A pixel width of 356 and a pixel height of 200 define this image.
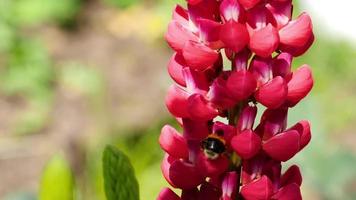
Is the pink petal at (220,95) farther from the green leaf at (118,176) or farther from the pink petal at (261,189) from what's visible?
the green leaf at (118,176)

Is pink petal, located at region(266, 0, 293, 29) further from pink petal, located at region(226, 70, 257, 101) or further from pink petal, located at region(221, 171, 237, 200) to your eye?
pink petal, located at region(221, 171, 237, 200)

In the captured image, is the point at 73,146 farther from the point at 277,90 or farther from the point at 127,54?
the point at 277,90

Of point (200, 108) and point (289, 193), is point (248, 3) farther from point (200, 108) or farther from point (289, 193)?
point (289, 193)

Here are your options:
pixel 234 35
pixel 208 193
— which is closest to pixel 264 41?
pixel 234 35

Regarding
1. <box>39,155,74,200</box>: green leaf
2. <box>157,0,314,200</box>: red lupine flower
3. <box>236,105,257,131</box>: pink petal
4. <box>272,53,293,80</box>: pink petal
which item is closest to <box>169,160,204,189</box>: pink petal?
<box>157,0,314,200</box>: red lupine flower

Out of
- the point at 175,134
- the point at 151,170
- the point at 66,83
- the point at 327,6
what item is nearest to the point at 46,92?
the point at 66,83

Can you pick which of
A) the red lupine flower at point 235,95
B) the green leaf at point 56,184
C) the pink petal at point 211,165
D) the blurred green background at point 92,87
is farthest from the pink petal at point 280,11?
the blurred green background at point 92,87

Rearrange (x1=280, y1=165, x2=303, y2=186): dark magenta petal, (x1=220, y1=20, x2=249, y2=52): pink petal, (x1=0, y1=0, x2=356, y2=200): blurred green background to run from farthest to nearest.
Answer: (x1=0, y1=0, x2=356, y2=200): blurred green background
(x1=280, y1=165, x2=303, y2=186): dark magenta petal
(x1=220, y1=20, x2=249, y2=52): pink petal
